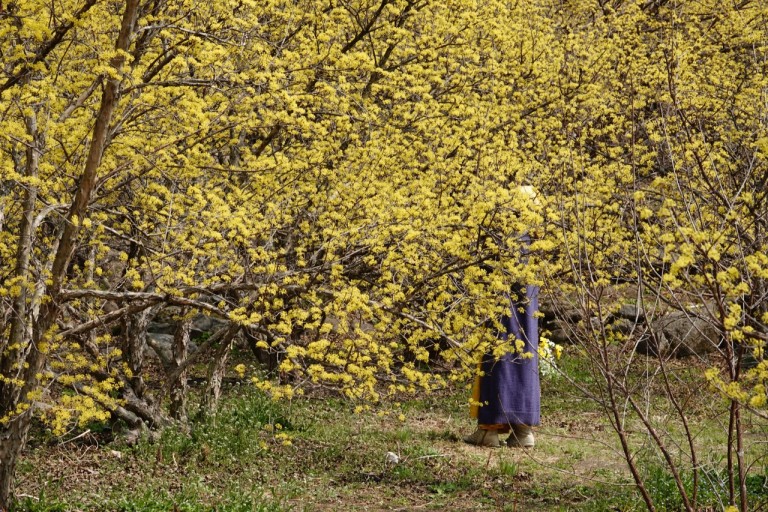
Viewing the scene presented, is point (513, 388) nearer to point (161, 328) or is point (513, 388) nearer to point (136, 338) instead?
point (136, 338)

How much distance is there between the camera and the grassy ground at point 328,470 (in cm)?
650

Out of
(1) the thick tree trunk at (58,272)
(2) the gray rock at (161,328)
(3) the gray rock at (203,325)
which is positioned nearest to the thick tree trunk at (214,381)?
(1) the thick tree trunk at (58,272)

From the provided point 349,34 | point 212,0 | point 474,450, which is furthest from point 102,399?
point 349,34

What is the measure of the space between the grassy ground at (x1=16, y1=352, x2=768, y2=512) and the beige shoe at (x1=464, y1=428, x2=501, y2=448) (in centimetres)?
18

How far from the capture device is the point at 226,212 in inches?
275

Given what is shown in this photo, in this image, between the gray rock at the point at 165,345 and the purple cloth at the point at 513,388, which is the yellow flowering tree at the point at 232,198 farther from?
the gray rock at the point at 165,345

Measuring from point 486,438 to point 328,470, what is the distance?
1597mm

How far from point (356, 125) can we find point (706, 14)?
9853 millimetres

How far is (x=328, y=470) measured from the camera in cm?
777

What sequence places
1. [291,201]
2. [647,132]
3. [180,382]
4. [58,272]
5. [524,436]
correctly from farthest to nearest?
1. [647,132]
2. [180,382]
3. [291,201]
4. [524,436]
5. [58,272]

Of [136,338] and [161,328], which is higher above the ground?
[136,338]

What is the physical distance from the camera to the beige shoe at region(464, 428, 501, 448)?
841 centimetres

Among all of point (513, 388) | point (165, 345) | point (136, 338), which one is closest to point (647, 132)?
point (513, 388)

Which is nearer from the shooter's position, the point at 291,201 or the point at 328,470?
the point at 328,470
